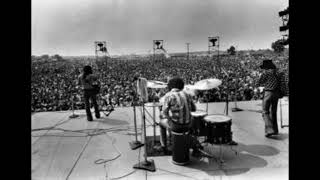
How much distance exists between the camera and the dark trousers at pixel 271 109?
5.36 metres

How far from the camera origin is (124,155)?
4.84m

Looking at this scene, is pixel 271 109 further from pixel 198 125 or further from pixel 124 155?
pixel 124 155

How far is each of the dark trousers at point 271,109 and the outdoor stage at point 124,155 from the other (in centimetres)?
22

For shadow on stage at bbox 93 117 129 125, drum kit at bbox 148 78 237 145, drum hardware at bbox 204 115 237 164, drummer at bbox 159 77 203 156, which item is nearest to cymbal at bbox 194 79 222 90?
drum kit at bbox 148 78 237 145

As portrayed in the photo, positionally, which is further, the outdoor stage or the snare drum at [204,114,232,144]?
the snare drum at [204,114,232,144]

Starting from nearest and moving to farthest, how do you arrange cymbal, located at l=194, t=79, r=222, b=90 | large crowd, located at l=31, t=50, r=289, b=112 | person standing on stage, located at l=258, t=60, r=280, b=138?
cymbal, located at l=194, t=79, r=222, b=90, person standing on stage, located at l=258, t=60, r=280, b=138, large crowd, located at l=31, t=50, r=289, b=112

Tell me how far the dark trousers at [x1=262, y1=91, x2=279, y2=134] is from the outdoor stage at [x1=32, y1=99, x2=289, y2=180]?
0.74 feet

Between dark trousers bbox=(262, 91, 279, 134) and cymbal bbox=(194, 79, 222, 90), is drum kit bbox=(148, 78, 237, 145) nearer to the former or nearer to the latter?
cymbal bbox=(194, 79, 222, 90)

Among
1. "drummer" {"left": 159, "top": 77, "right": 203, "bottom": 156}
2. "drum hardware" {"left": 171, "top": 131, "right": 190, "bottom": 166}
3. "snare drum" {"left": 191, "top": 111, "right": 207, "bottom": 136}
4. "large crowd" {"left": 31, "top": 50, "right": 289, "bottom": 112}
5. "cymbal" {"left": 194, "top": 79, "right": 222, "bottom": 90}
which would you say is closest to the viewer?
"drummer" {"left": 159, "top": 77, "right": 203, "bottom": 156}

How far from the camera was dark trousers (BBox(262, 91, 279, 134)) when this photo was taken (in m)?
5.36
